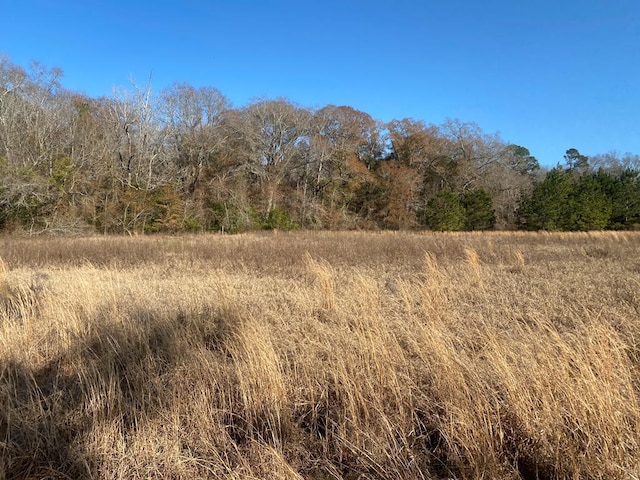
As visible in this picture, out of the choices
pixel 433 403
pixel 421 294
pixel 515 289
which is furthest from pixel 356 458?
pixel 515 289

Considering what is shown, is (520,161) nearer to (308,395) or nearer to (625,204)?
(625,204)

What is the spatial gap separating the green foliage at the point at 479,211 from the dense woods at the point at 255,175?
14cm

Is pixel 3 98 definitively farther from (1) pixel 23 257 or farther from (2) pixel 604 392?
(2) pixel 604 392

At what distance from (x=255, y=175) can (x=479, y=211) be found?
2605 centimetres

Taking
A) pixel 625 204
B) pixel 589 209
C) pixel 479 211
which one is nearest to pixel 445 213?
pixel 479 211

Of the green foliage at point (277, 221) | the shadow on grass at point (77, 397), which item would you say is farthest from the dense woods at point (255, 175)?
the shadow on grass at point (77, 397)

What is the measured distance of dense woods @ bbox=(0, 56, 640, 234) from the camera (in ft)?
84.0

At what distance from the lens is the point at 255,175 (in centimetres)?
3847

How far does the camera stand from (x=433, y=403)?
262cm

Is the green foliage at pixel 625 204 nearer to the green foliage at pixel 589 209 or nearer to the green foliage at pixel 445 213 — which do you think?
the green foliage at pixel 589 209

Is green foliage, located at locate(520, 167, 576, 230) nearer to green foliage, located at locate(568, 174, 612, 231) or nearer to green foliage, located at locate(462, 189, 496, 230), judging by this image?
green foliage, located at locate(568, 174, 612, 231)

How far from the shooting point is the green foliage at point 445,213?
38.4 meters

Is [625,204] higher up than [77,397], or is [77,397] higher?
[625,204]

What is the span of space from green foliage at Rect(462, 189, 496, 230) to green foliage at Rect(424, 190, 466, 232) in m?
1.52
